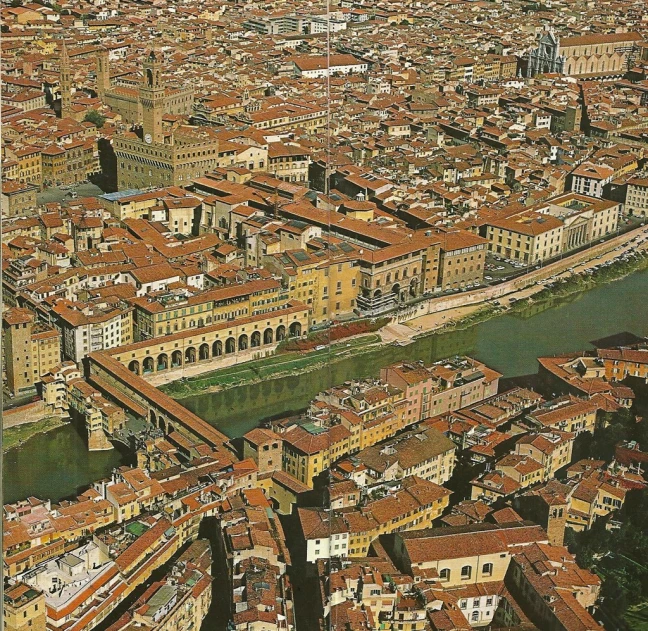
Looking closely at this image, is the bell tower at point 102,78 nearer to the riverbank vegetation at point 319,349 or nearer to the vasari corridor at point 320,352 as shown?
the vasari corridor at point 320,352

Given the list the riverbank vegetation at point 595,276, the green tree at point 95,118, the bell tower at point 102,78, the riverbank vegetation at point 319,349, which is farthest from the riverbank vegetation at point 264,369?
the bell tower at point 102,78

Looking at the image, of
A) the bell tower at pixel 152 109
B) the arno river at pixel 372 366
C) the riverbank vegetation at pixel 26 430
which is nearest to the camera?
the arno river at pixel 372 366

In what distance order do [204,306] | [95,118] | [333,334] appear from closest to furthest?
[204,306] < [333,334] < [95,118]

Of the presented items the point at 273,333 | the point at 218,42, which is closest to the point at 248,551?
the point at 273,333

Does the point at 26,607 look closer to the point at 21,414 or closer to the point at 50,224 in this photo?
the point at 21,414

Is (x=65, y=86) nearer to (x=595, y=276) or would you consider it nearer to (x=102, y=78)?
(x=102, y=78)

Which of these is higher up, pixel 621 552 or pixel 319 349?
pixel 621 552

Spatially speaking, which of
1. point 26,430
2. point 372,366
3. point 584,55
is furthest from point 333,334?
point 584,55
